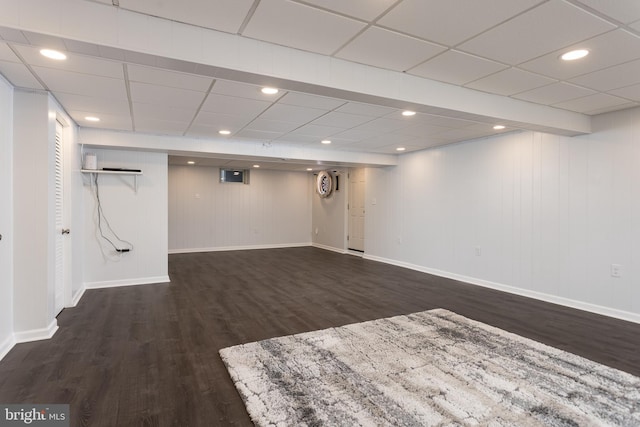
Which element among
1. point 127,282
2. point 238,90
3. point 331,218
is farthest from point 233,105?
point 331,218

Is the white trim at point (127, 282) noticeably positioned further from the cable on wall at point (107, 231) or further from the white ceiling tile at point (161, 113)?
the white ceiling tile at point (161, 113)

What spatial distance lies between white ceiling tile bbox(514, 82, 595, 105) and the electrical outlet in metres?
1.94

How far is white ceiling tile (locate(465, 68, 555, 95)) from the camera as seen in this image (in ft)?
9.16

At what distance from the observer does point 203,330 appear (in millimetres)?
3271

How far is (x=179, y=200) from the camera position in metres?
8.59

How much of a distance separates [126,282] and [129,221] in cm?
92

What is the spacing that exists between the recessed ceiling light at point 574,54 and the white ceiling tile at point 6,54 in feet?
12.3

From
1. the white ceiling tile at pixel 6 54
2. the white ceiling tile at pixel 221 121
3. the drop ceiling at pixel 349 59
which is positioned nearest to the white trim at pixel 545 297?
the drop ceiling at pixel 349 59

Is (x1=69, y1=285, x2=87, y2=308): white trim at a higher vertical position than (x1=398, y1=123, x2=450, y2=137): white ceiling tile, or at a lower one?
lower

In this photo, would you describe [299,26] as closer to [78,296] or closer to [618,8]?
[618,8]

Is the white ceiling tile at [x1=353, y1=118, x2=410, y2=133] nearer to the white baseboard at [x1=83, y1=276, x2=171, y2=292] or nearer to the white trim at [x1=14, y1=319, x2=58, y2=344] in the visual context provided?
the white baseboard at [x1=83, y1=276, x2=171, y2=292]

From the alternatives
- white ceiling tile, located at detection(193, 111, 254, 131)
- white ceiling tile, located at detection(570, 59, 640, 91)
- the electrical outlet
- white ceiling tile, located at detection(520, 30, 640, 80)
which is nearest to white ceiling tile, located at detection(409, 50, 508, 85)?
white ceiling tile, located at detection(520, 30, 640, 80)

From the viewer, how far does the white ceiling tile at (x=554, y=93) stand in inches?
121

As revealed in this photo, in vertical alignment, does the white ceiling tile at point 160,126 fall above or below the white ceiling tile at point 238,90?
above
